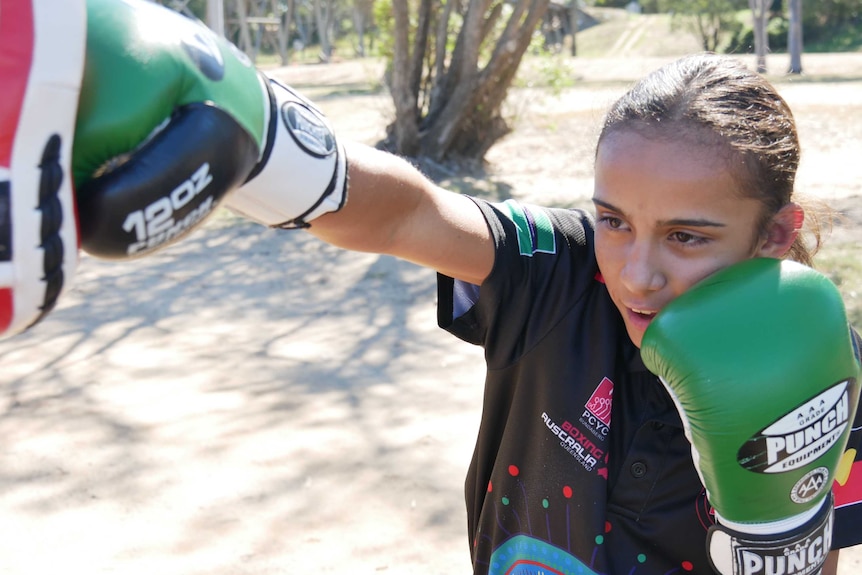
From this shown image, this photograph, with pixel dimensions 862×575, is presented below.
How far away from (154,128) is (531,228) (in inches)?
25.0

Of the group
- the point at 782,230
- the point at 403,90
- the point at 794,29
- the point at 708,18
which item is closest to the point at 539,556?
the point at 782,230

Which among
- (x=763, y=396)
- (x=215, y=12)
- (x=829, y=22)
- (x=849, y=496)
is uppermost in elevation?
(x=829, y=22)

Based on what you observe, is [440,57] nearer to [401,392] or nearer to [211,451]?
[401,392]

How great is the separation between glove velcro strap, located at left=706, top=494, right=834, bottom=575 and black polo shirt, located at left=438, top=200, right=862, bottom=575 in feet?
0.53

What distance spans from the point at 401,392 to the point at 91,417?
968 millimetres

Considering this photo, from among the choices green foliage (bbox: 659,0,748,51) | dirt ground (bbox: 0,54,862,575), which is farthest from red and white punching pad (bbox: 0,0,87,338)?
green foliage (bbox: 659,0,748,51)

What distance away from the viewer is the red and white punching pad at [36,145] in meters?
0.78

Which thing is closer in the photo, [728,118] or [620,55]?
[728,118]

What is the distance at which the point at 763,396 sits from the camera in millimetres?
1057

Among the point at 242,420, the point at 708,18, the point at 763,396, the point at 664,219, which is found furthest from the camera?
the point at 708,18

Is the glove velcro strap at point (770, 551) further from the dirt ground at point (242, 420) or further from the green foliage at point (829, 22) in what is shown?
the green foliage at point (829, 22)

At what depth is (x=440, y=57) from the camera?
655 cm

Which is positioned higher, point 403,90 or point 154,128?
point 154,128

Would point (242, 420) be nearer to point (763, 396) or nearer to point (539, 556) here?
point (539, 556)
